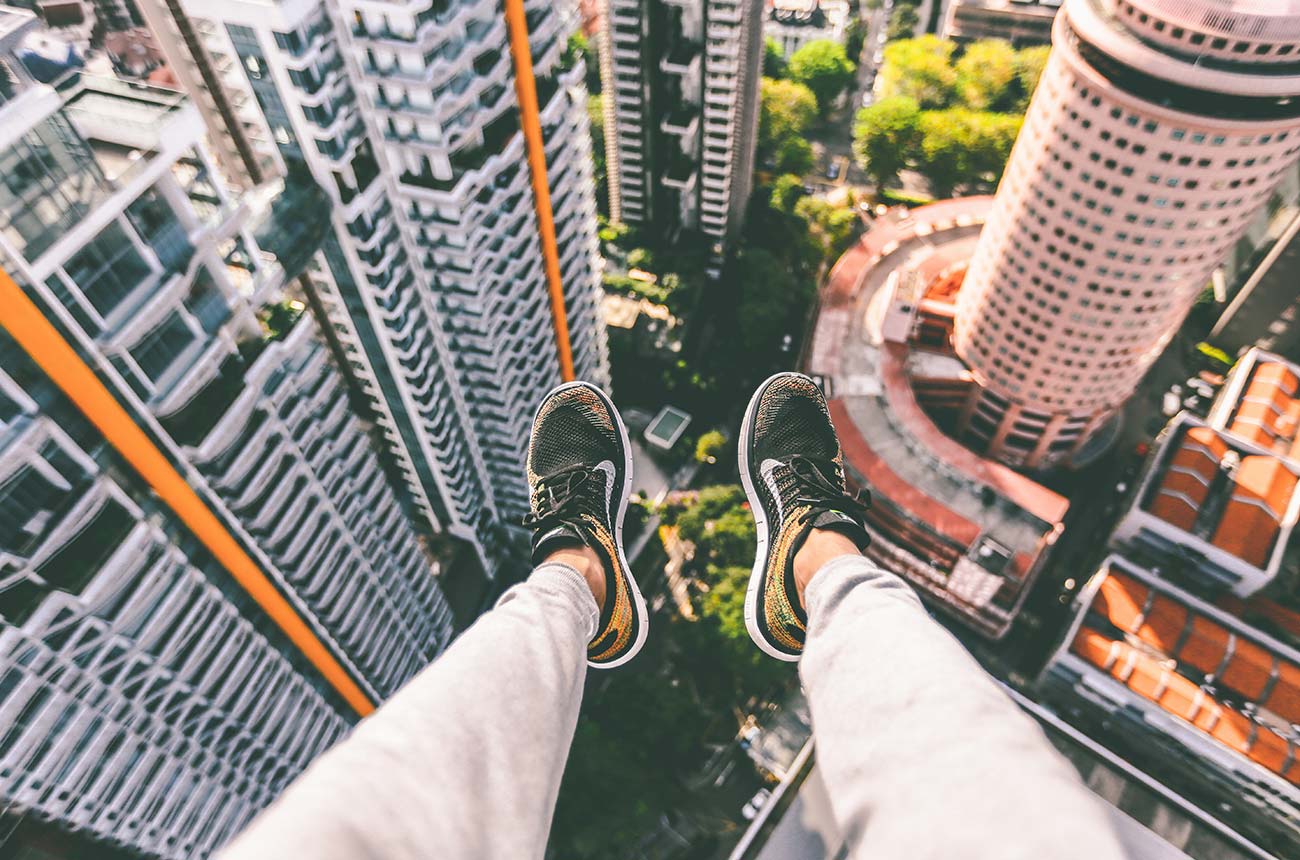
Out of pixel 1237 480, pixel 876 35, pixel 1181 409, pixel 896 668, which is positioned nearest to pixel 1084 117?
pixel 1237 480

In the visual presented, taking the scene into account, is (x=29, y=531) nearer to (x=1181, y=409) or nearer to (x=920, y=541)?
(x=920, y=541)

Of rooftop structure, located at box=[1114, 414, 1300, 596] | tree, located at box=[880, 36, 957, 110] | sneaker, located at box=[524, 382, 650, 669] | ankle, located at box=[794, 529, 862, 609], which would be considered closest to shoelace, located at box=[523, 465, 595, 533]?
sneaker, located at box=[524, 382, 650, 669]

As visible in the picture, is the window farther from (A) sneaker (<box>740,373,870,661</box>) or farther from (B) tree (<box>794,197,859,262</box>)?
(B) tree (<box>794,197,859,262</box>)

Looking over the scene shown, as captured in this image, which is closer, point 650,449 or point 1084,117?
point 1084,117

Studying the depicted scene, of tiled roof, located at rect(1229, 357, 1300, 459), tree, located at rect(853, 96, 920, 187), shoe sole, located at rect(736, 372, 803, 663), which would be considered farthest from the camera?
tree, located at rect(853, 96, 920, 187)

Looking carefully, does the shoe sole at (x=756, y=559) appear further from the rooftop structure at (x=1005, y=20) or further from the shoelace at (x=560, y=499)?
the rooftop structure at (x=1005, y=20)

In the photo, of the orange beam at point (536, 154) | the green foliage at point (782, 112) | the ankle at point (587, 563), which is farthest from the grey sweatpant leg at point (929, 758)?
the green foliage at point (782, 112)
